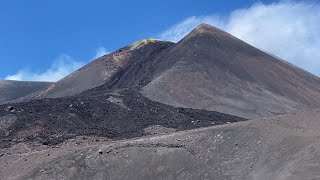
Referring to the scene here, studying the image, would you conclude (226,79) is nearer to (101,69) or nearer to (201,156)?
(101,69)

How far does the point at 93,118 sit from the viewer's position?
130 feet

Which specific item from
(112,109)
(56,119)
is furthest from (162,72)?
(56,119)

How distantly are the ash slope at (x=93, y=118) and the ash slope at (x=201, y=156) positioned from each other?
22.2ft

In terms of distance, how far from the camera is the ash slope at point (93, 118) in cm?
3497

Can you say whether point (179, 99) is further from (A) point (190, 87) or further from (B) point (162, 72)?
(B) point (162, 72)

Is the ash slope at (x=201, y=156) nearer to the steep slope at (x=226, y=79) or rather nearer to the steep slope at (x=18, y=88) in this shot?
the steep slope at (x=226, y=79)

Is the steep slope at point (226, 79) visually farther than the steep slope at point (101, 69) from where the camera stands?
No

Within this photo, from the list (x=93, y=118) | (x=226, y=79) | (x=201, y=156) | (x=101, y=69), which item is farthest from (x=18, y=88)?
(x=201, y=156)

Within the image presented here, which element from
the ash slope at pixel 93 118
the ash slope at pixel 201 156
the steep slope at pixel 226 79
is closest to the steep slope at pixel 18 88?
the steep slope at pixel 226 79

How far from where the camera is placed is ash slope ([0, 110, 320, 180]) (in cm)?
2186

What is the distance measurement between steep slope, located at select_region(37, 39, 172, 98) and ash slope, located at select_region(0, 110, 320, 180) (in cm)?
3767

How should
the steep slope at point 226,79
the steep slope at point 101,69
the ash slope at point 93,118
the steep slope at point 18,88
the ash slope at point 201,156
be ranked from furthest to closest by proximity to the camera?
the steep slope at point 18,88, the steep slope at point 101,69, the steep slope at point 226,79, the ash slope at point 93,118, the ash slope at point 201,156

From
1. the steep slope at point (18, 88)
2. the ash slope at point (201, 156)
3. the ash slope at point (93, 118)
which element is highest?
the steep slope at point (18, 88)

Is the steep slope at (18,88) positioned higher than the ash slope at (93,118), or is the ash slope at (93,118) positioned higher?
the steep slope at (18,88)
